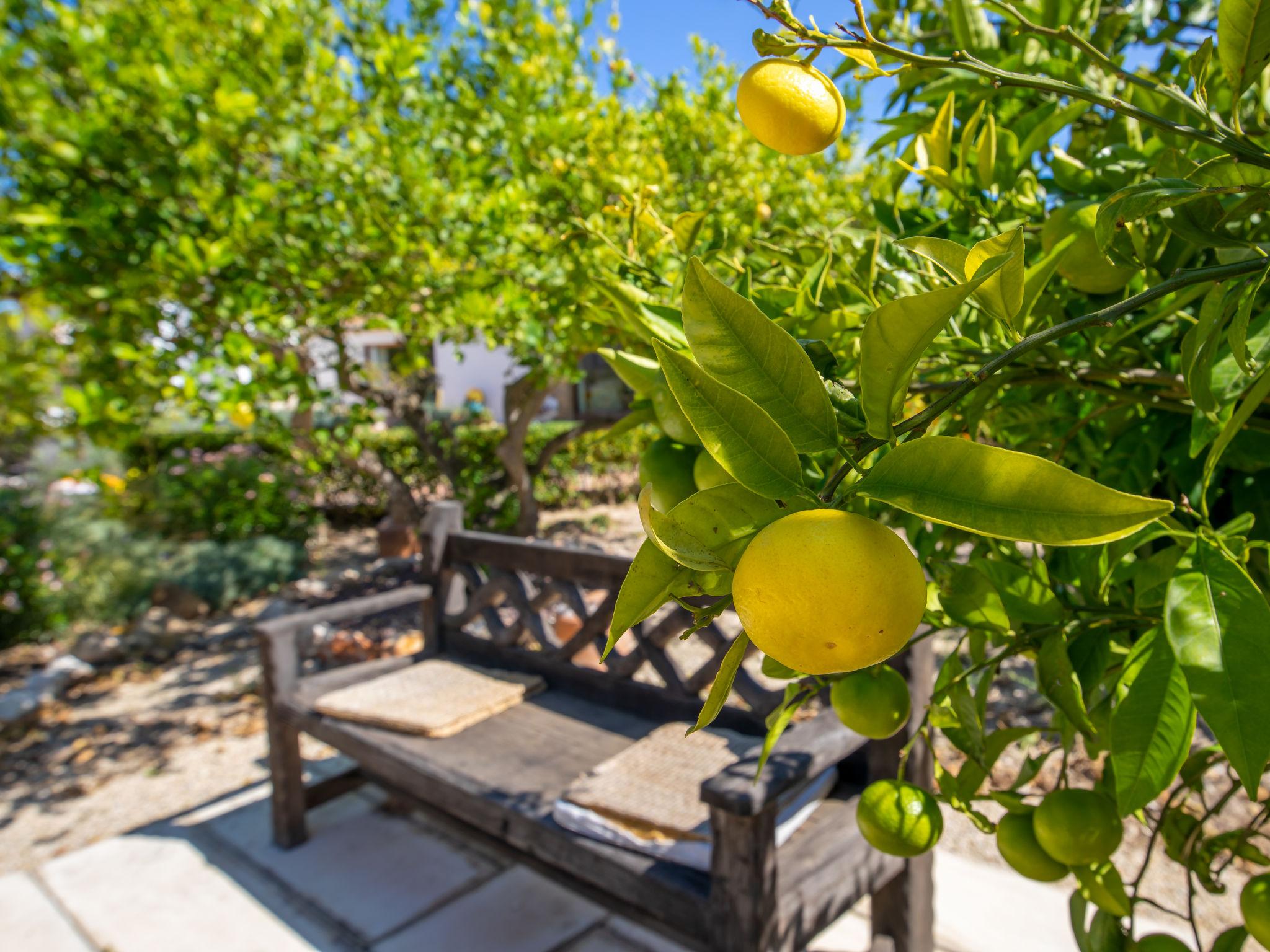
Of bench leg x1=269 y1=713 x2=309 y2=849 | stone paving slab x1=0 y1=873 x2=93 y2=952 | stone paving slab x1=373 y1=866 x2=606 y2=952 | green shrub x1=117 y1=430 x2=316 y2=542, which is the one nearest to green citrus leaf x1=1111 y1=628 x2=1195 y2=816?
stone paving slab x1=373 y1=866 x2=606 y2=952

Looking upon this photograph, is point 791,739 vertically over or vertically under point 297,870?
over

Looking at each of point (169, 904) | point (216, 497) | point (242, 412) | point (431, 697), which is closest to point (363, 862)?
point (169, 904)

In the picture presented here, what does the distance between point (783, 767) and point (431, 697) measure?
149 cm

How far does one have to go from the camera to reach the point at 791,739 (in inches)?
65.2

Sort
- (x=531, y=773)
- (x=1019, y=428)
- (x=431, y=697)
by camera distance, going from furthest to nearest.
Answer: (x=431, y=697), (x=531, y=773), (x=1019, y=428)

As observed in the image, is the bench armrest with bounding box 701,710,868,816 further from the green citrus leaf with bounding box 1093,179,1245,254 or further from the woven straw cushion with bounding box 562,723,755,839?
the green citrus leaf with bounding box 1093,179,1245,254

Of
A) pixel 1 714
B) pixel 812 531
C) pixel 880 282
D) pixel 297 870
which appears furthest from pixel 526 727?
pixel 1 714

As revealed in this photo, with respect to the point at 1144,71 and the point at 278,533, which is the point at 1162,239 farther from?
the point at 278,533

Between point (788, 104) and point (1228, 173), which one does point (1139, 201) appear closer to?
point (1228, 173)

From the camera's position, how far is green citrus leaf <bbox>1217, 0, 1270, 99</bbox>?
0.38 m

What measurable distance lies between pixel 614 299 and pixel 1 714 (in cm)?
496

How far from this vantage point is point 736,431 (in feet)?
0.96

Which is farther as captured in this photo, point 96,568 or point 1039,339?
point 96,568

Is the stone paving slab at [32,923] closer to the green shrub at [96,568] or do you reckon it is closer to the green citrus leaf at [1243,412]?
the green shrub at [96,568]
